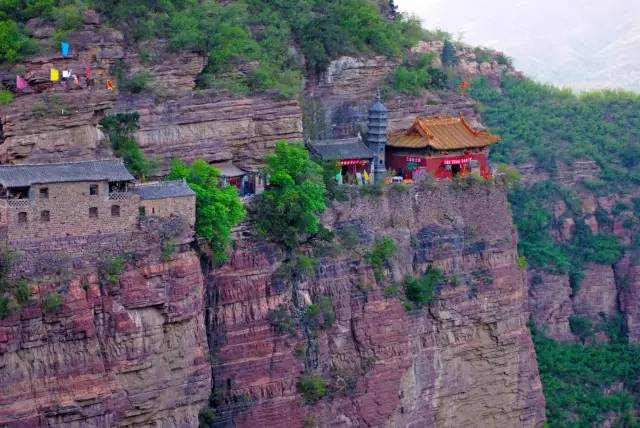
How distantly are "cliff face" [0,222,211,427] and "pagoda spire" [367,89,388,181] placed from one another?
12763 millimetres

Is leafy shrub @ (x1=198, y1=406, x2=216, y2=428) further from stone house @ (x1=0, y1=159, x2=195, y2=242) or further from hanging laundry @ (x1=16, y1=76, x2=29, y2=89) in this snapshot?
hanging laundry @ (x1=16, y1=76, x2=29, y2=89)

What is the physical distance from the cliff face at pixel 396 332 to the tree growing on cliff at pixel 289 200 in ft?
3.02

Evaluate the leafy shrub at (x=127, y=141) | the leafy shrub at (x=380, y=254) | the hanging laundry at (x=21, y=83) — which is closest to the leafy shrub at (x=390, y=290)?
the leafy shrub at (x=380, y=254)

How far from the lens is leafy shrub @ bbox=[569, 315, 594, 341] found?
74.5 m

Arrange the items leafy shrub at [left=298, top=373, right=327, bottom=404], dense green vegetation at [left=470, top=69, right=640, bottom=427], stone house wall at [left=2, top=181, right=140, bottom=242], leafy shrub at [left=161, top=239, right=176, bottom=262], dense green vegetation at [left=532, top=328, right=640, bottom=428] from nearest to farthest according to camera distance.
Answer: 1. stone house wall at [left=2, top=181, right=140, bottom=242]
2. leafy shrub at [left=161, top=239, right=176, bottom=262]
3. leafy shrub at [left=298, top=373, right=327, bottom=404]
4. dense green vegetation at [left=532, top=328, right=640, bottom=428]
5. dense green vegetation at [left=470, top=69, right=640, bottom=427]

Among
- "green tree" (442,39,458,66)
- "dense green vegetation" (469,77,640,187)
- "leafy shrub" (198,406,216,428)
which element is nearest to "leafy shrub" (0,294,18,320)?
"leafy shrub" (198,406,216,428)

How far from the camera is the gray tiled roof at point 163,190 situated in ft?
152

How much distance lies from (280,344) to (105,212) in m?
8.41

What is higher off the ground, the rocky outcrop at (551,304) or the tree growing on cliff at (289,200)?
the tree growing on cliff at (289,200)

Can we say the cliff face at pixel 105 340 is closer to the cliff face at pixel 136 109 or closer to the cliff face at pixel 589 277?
the cliff face at pixel 136 109

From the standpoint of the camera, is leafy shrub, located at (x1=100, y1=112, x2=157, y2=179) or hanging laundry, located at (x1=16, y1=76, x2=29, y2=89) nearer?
hanging laundry, located at (x1=16, y1=76, x2=29, y2=89)

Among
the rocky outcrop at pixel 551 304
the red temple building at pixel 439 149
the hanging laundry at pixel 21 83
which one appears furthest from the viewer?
the rocky outcrop at pixel 551 304

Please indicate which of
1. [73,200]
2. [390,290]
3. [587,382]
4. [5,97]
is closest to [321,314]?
[390,290]

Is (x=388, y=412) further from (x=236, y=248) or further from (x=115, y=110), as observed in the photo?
(x=115, y=110)
